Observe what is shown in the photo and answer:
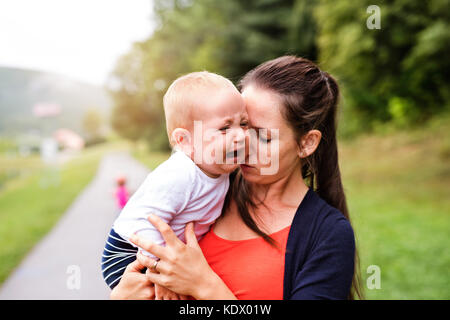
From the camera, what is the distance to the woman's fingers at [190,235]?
4.39 feet

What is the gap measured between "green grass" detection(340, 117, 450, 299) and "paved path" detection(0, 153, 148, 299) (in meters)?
3.18

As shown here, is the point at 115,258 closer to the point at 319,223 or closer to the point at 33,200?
the point at 319,223

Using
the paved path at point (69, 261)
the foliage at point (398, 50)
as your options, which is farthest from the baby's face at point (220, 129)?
the foliage at point (398, 50)

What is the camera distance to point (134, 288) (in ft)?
4.35

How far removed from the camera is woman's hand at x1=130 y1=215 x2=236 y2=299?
49.1 inches

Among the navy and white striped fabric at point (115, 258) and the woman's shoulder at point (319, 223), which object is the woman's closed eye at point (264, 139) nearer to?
Answer: the woman's shoulder at point (319, 223)

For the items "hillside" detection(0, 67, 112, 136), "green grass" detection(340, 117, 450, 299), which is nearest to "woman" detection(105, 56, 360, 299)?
"green grass" detection(340, 117, 450, 299)

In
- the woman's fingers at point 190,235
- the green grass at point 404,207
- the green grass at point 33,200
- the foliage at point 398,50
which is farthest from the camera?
the foliage at point 398,50

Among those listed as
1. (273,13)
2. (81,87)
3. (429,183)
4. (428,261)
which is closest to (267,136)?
(428,261)

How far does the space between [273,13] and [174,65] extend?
6.38m

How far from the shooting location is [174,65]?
20.8m

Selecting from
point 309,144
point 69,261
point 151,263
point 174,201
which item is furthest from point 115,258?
point 69,261

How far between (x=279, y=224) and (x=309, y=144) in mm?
330

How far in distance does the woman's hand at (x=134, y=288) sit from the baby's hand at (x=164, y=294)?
38 mm
